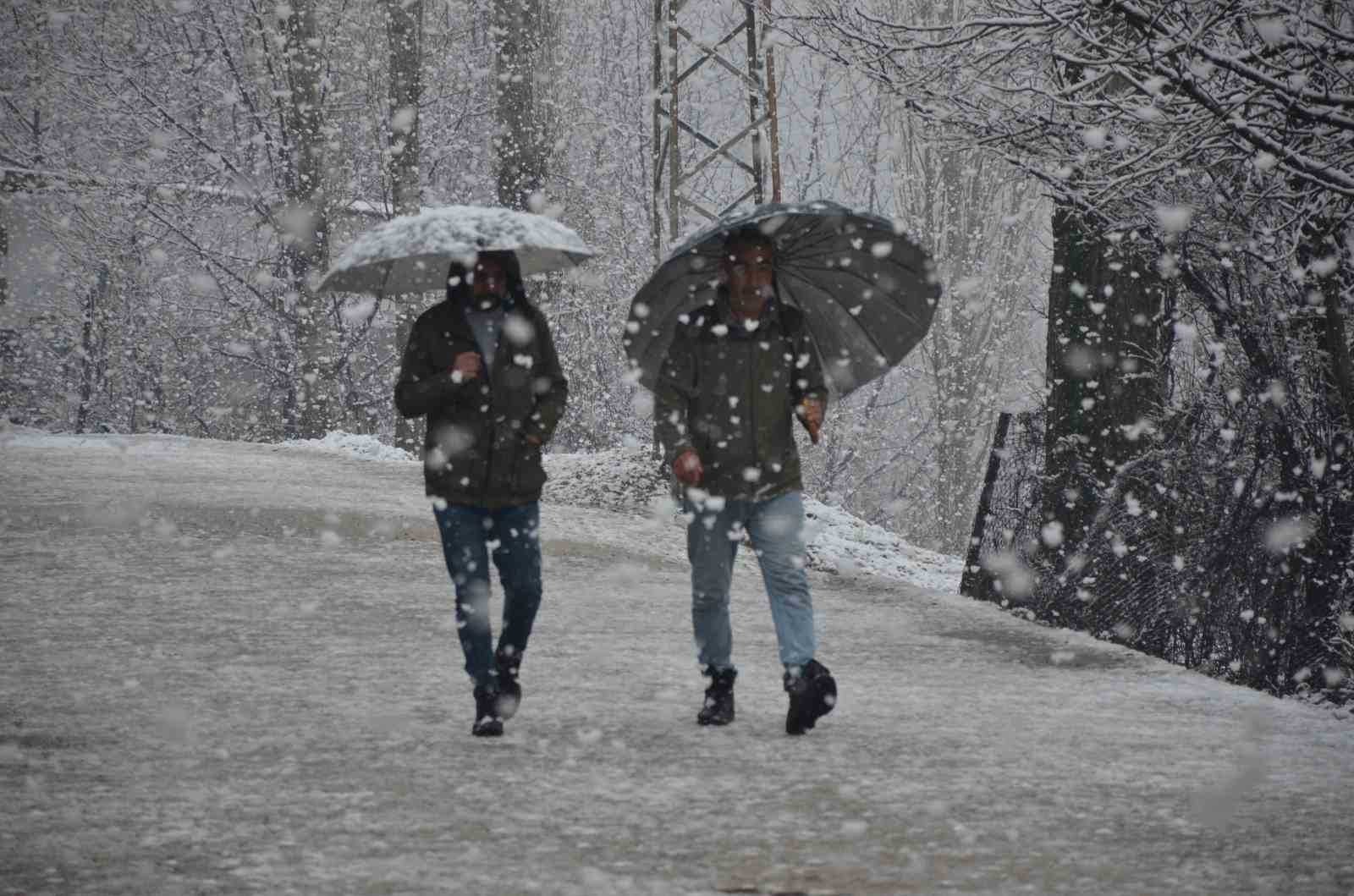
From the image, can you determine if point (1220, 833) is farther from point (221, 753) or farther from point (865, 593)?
point (865, 593)

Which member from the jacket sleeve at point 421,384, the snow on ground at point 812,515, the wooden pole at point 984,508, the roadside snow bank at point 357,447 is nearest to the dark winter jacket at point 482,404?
the jacket sleeve at point 421,384

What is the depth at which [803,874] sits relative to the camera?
14.9ft

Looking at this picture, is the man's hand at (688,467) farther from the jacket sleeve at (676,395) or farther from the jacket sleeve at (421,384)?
the jacket sleeve at (421,384)

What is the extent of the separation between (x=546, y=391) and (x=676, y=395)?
525 mm

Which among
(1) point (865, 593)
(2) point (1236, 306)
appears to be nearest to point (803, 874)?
(2) point (1236, 306)

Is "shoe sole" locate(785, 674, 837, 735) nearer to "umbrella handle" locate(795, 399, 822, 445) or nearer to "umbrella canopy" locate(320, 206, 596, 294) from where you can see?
"umbrella handle" locate(795, 399, 822, 445)

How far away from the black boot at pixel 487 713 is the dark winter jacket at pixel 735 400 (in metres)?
1.22

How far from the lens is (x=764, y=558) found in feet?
20.8

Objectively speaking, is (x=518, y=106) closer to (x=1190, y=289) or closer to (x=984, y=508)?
(x=984, y=508)

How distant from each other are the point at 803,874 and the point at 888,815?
0.81 metres

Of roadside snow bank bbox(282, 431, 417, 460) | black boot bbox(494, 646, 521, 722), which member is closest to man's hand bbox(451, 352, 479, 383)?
black boot bbox(494, 646, 521, 722)

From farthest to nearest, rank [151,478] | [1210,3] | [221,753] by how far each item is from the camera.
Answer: [151,478], [1210,3], [221,753]

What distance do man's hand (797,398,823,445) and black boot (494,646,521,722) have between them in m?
1.53

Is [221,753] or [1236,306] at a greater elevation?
[1236,306]
